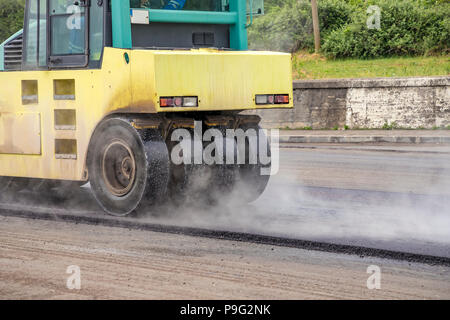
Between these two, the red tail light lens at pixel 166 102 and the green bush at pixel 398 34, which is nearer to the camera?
the red tail light lens at pixel 166 102

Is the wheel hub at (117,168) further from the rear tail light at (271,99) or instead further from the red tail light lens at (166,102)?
the rear tail light at (271,99)

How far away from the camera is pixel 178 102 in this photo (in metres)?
8.13

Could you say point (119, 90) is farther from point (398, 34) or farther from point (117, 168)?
point (398, 34)

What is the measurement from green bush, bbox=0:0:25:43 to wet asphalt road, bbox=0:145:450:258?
20755 millimetres

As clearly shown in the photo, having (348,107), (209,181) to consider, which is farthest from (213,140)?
(348,107)

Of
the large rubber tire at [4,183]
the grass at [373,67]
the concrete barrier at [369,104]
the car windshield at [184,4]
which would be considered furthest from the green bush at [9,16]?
the car windshield at [184,4]

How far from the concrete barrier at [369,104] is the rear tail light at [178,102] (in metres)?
13.0

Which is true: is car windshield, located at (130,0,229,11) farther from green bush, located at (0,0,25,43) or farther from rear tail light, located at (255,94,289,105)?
green bush, located at (0,0,25,43)

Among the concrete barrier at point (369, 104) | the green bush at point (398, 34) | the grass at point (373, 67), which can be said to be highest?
the green bush at point (398, 34)

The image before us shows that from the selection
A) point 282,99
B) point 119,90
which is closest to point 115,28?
point 119,90

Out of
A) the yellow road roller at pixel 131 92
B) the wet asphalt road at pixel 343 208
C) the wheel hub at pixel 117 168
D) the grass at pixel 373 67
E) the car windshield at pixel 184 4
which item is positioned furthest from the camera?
the grass at pixel 373 67

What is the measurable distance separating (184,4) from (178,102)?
1499 mm

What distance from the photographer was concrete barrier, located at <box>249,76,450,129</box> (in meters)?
20.3

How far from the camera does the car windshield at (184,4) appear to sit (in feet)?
28.8
